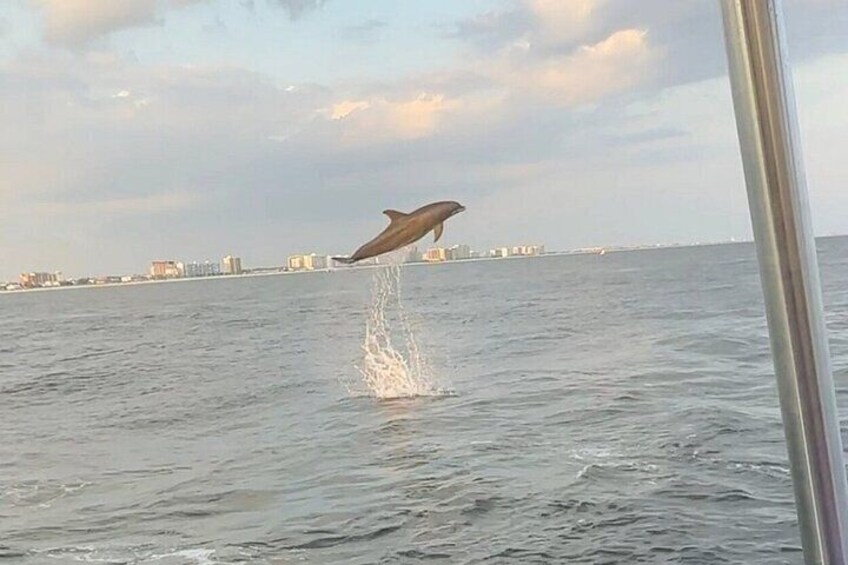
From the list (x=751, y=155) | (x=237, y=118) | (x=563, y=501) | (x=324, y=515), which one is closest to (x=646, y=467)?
(x=563, y=501)

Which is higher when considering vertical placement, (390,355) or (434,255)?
(434,255)

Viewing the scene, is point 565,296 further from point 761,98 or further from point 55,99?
point 55,99

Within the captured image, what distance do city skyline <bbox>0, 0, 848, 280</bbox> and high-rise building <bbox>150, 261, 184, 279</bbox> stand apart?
23 millimetres

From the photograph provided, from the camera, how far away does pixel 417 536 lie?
1399mm

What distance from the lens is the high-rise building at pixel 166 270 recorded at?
1500mm

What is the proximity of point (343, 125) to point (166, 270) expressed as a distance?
0.41 metres

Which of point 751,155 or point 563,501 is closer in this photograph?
point 751,155

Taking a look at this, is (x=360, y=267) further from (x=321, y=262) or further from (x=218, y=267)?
(x=218, y=267)

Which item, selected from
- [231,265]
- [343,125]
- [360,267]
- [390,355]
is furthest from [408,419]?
[343,125]

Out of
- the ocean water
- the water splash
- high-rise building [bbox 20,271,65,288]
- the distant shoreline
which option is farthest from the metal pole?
high-rise building [bbox 20,271,65,288]

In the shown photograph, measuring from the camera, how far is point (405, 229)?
1480 millimetres

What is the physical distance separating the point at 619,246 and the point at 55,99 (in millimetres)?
1030

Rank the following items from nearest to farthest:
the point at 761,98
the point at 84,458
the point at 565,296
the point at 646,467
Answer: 1. the point at 761,98
2. the point at 84,458
3. the point at 646,467
4. the point at 565,296

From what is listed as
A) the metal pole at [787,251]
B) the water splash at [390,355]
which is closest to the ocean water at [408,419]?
the water splash at [390,355]
